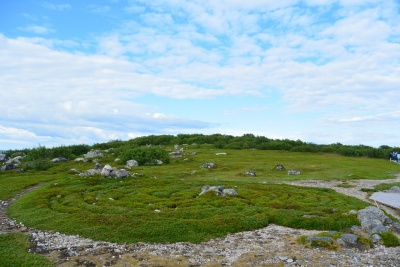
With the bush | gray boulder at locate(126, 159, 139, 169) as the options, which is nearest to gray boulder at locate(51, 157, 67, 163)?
the bush

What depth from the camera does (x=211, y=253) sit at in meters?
18.5

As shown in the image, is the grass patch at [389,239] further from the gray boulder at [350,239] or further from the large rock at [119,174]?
the large rock at [119,174]

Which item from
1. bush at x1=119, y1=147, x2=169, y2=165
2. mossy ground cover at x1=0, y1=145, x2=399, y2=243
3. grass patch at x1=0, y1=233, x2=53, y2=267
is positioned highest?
bush at x1=119, y1=147, x2=169, y2=165

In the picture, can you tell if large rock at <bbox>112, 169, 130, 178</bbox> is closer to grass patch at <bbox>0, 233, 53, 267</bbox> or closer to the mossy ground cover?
the mossy ground cover

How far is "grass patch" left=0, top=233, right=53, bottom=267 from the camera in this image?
55.3 ft

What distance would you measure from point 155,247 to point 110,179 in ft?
73.1

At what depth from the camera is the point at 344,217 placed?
2439cm

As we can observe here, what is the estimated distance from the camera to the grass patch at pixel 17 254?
1684 centimetres

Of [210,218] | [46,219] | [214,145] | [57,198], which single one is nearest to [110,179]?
[57,198]

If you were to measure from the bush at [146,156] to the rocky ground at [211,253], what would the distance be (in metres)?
37.2

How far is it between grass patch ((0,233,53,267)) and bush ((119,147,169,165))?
3782cm

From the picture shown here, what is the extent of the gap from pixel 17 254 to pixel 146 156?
1621 inches

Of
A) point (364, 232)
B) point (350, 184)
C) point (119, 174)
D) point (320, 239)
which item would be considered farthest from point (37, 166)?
point (364, 232)

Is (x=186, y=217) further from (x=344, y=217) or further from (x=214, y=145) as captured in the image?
(x=214, y=145)
